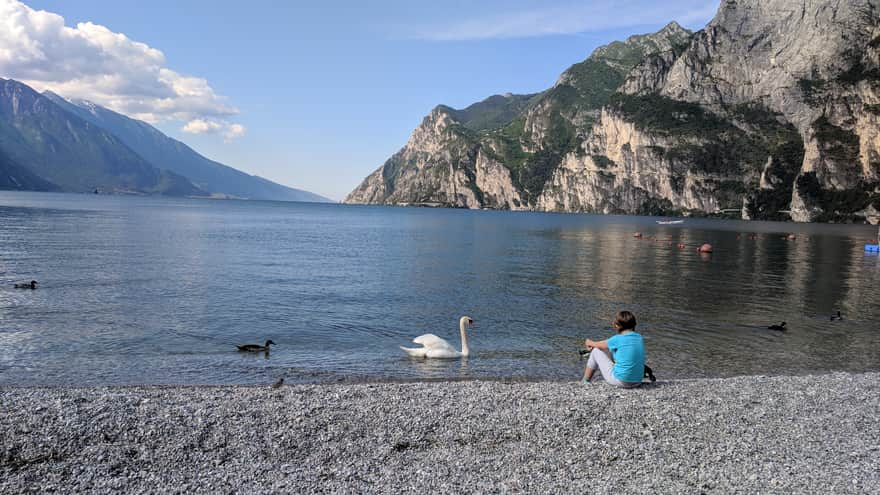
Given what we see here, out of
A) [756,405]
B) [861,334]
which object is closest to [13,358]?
[756,405]

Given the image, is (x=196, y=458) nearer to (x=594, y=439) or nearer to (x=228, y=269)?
(x=594, y=439)

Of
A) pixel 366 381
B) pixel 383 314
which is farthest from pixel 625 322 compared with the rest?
pixel 383 314

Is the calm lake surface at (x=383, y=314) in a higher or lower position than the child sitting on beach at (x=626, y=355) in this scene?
lower

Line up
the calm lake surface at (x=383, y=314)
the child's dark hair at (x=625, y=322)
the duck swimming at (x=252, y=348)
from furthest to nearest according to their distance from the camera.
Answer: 1. the duck swimming at (x=252, y=348)
2. the calm lake surface at (x=383, y=314)
3. the child's dark hair at (x=625, y=322)

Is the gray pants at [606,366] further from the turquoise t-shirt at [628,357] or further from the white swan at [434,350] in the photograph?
the white swan at [434,350]

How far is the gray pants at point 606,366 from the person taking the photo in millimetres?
14586

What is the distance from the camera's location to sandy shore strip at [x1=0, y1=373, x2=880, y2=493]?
9.37 metres

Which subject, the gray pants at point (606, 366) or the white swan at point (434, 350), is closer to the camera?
the gray pants at point (606, 366)

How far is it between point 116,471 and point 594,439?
837cm

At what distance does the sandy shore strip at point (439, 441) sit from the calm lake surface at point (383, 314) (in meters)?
5.11

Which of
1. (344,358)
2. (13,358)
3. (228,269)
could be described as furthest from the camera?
(228,269)

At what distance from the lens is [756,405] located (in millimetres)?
13469

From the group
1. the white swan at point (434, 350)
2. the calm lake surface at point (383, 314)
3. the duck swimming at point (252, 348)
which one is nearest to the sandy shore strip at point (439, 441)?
the calm lake surface at point (383, 314)

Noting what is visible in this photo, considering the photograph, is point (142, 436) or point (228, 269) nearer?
point (142, 436)
